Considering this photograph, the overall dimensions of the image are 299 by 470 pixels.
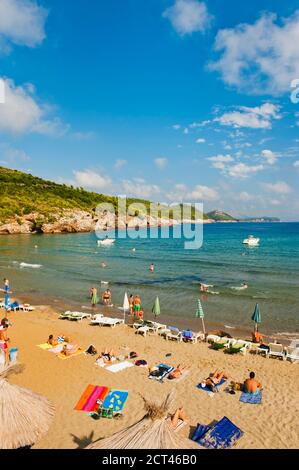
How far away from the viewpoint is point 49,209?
8919cm

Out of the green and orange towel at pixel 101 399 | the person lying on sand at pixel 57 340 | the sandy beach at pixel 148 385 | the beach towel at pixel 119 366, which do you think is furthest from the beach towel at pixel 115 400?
the person lying on sand at pixel 57 340

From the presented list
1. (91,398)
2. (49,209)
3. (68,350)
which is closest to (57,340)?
(68,350)

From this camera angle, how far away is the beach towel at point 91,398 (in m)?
9.92

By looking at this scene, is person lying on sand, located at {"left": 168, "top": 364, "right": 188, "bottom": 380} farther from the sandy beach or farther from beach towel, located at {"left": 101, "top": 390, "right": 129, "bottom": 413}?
beach towel, located at {"left": 101, "top": 390, "right": 129, "bottom": 413}

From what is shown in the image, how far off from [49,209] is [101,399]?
8346cm

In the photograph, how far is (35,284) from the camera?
30.4 meters

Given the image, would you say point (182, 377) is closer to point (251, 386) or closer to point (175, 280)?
point (251, 386)

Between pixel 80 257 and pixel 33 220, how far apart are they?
41661mm

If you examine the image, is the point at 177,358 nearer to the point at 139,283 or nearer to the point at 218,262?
the point at 139,283

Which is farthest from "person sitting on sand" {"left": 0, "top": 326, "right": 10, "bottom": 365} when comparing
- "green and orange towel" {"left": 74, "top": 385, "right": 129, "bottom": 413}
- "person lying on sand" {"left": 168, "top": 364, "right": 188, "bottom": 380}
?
"person lying on sand" {"left": 168, "top": 364, "right": 188, "bottom": 380}

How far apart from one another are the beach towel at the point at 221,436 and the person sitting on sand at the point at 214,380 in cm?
235

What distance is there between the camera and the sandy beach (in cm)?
892

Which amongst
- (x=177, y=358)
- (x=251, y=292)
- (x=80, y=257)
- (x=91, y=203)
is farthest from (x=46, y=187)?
(x=177, y=358)
